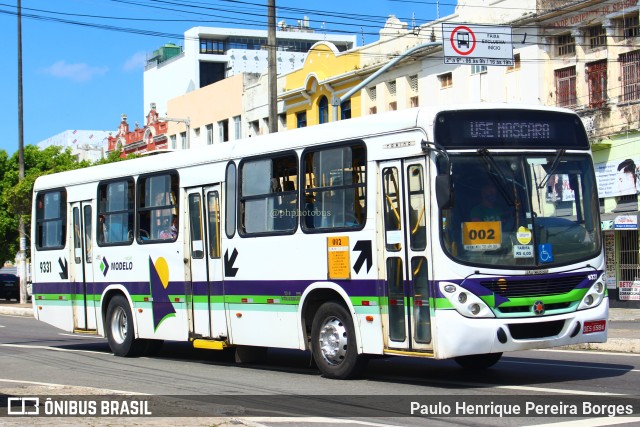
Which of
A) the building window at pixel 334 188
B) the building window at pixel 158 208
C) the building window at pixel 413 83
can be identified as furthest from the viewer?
the building window at pixel 413 83

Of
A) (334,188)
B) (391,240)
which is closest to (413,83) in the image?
(334,188)

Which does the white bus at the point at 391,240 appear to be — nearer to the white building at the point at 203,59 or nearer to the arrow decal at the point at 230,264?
the arrow decal at the point at 230,264

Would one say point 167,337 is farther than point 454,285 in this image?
Yes

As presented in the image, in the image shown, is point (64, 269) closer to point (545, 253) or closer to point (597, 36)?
point (545, 253)

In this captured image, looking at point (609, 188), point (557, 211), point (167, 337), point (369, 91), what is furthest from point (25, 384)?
point (369, 91)

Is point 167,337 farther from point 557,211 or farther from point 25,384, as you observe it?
point 557,211

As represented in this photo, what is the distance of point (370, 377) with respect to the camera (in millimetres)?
13672

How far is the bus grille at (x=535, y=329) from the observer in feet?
38.4

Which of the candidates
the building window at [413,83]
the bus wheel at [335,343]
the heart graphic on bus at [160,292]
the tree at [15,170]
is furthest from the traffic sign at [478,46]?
the tree at [15,170]

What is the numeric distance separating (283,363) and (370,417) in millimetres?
6318

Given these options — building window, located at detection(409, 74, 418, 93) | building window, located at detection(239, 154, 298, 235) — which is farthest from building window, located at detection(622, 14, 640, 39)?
building window, located at detection(239, 154, 298, 235)

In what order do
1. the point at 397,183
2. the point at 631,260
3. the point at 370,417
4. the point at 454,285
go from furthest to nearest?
1. the point at 631,260
2. the point at 397,183
3. the point at 454,285
4. the point at 370,417

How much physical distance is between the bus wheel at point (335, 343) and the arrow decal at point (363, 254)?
25.8 inches

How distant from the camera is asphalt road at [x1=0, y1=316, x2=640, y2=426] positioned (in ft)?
34.9
